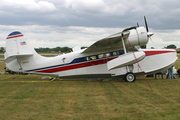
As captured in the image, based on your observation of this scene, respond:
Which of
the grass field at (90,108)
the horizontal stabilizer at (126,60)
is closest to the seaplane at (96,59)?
the horizontal stabilizer at (126,60)

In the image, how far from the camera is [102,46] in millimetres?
11250

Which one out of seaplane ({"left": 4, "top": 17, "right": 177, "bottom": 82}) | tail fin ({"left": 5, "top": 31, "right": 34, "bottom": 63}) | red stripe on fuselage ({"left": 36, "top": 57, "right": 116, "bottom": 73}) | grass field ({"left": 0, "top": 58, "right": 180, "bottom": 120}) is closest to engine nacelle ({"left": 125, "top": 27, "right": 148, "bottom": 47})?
seaplane ({"left": 4, "top": 17, "right": 177, "bottom": 82})

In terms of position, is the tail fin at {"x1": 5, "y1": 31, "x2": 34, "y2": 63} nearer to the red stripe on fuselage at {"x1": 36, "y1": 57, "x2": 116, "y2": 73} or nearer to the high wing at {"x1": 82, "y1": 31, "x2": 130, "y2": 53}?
the red stripe on fuselage at {"x1": 36, "y1": 57, "x2": 116, "y2": 73}

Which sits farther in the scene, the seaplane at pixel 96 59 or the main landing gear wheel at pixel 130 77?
the main landing gear wheel at pixel 130 77

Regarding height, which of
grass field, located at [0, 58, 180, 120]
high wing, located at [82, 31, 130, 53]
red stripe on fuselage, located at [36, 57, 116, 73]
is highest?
high wing, located at [82, 31, 130, 53]

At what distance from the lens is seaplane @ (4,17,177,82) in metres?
11.2

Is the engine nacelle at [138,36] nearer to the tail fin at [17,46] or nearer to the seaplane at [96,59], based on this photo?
the seaplane at [96,59]

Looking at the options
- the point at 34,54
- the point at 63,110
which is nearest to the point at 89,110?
the point at 63,110

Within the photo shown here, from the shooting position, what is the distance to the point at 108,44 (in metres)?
11.0

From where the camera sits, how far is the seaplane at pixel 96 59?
1123 cm

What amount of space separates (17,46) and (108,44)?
257 inches

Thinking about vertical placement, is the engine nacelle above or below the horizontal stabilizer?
above

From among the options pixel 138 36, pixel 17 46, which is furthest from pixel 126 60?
pixel 17 46

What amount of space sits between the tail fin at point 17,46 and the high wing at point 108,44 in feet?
15.0
